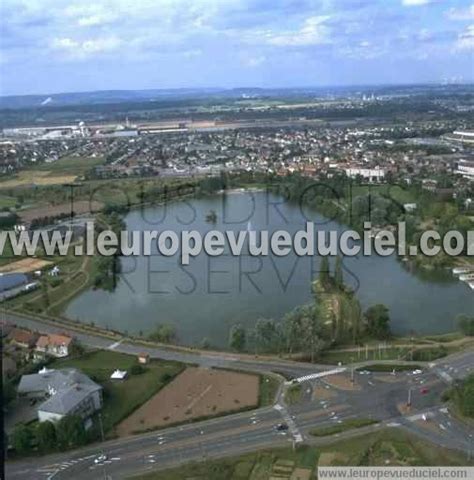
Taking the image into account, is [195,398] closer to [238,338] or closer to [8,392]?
[238,338]

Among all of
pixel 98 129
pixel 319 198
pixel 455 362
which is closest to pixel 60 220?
pixel 319 198

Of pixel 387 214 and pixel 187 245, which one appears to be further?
pixel 387 214

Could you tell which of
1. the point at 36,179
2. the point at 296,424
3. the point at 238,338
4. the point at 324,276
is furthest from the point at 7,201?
the point at 296,424

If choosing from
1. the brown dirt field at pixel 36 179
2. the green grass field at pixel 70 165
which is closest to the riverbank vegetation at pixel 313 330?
the brown dirt field at pixel 36 179

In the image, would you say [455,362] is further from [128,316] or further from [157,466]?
[128,316]

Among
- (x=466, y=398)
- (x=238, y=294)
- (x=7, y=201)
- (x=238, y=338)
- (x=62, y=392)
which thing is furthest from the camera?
(x=7, y=201)

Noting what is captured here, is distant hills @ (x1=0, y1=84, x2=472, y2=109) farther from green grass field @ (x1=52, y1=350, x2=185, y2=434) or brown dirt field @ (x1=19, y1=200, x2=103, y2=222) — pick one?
green grass field @ (x1=52, y1=350, x2=185, y2=434)
